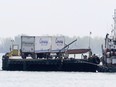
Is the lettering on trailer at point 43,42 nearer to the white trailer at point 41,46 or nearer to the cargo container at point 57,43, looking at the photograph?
the white trailer at point 41,46

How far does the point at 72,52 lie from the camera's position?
160 meters

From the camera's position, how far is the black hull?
145 metres

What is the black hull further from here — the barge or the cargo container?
the cargo container

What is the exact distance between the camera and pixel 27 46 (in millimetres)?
157250

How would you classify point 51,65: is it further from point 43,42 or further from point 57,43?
point 43,42

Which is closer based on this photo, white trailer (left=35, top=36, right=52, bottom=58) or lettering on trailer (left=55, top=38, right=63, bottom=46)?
A: white trailer (left=35, top=36, right=52, bottom=58)

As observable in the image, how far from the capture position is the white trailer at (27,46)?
15612 cm

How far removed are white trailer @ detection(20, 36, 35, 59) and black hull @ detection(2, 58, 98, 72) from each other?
7.93 meters

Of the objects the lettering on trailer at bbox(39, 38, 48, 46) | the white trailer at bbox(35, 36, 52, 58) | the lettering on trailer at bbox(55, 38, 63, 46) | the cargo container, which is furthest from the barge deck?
the lettering on trailer at bbox(55, 38, 63, 46)
